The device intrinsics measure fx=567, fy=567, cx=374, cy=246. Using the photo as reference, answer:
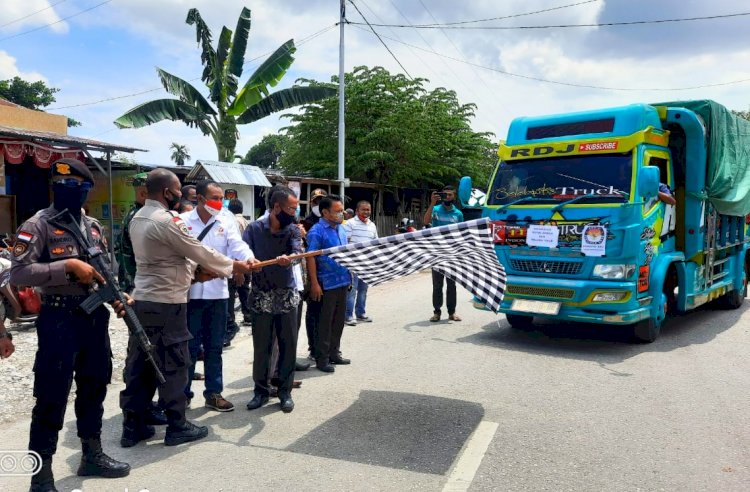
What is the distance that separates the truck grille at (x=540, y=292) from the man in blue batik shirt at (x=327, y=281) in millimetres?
2146

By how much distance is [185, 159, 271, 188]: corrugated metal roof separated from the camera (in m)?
13.0

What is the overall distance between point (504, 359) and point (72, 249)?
4554 mm

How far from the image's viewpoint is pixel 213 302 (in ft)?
15.4

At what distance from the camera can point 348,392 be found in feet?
16.9

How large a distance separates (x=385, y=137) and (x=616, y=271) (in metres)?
15.7

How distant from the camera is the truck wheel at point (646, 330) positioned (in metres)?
6.79

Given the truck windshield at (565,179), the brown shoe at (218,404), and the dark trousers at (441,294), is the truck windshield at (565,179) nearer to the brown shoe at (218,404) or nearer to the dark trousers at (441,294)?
the dark trousers at (441,294)

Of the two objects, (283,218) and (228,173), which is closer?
(283,218)

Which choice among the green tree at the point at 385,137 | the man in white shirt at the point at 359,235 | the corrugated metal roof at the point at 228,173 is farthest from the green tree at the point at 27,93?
the man in white shirt at the point at 359,235

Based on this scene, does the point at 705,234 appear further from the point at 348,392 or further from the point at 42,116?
the point at 42,116

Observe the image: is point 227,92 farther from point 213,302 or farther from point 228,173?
point 213,302

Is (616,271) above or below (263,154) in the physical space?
below

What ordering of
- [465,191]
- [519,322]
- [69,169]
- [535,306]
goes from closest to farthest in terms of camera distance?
[69,169], [535,306], [465,191], [519,322]

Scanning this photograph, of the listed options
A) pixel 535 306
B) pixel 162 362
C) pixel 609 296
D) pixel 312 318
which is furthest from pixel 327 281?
pixel 609 296
